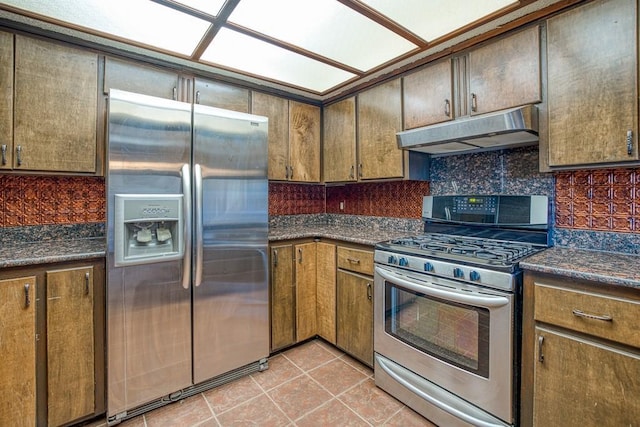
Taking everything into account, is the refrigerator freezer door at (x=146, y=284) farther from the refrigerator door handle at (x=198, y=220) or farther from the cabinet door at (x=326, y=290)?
the cabinet door at (x=326, y=290)

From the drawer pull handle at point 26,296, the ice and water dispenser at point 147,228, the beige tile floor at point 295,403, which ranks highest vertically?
the ice and water dispenser at point 147,228

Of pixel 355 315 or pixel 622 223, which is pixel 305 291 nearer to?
pixel 355 315

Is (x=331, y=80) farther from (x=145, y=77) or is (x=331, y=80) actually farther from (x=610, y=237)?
(x=610, y=237)

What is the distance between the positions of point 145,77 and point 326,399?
2497 mm

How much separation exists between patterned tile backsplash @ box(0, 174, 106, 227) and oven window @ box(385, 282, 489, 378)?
2200 millimetres

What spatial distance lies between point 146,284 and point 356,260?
140 cm

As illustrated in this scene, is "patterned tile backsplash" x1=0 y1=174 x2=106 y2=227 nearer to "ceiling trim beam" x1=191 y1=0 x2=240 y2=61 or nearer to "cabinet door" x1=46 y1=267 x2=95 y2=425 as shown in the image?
"cabinet door" x1=46 y1=267 x2=95 y2=425

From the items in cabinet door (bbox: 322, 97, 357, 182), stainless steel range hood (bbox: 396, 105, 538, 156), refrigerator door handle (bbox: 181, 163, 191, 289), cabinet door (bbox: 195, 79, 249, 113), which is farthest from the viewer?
cabinet door (bbox: 322, 97, 357, 182)

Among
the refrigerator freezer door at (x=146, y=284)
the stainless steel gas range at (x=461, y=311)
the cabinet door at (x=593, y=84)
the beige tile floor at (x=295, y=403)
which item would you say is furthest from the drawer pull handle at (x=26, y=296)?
the cabinet door at (x=593, y=84)

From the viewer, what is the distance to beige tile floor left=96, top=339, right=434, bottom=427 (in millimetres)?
1731

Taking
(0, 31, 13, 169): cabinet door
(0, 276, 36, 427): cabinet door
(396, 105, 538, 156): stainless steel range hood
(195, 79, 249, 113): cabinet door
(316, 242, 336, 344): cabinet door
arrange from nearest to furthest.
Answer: (0, 276, 36, 427): cabinet door < (396, 105, 538, 156): stainless steel range hood < (0, 31, 13, 169): cabinet door < (195, 79, 249, 113): cabinet door < (316, 242, 336, 344): cabinet door

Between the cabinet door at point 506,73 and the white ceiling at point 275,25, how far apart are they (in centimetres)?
21

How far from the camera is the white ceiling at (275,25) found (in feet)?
4.97

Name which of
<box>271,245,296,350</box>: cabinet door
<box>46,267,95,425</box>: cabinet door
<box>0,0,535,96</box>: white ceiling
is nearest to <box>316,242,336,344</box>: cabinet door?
<box>271,245,296,350</box>: cabinet door
